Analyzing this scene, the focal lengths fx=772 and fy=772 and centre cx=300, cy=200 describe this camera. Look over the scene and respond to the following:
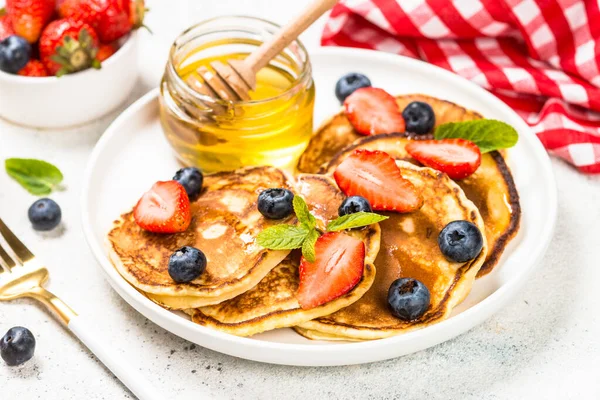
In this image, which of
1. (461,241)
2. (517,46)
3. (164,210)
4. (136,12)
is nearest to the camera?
(461,241)

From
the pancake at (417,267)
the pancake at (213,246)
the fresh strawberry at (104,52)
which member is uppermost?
the fresh strawberry at (104,52)

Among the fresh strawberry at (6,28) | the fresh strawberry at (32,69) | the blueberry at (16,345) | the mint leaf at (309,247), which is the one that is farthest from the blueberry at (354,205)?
the fresh strawberry at (6,28)

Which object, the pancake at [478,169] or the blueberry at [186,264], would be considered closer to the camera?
the blueberry at [186,264]

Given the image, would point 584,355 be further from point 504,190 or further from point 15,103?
point 15,103

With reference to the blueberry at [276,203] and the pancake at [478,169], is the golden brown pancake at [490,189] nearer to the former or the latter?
the pancake at [478,169]

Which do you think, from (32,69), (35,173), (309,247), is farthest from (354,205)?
(32,69)

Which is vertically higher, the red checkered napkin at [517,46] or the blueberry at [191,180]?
the blueberry at [191,180]

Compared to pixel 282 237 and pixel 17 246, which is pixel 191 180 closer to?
pixel 282 237
